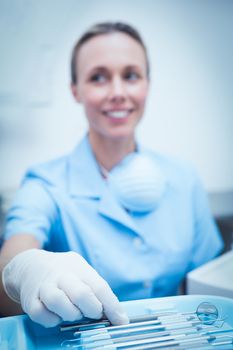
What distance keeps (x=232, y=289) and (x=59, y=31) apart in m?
0.88

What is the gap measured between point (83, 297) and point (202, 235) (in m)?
0.60

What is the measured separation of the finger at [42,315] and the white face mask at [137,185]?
428mm

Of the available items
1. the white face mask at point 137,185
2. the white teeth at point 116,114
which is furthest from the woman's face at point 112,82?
the white face mask at point 137,185

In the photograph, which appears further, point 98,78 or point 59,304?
point 98,78

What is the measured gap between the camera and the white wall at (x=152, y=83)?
3.41ft

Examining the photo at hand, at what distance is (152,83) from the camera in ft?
3.94

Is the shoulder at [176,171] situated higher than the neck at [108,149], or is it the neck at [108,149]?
the neck at [108,149]

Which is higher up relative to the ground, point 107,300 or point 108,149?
point 108,149

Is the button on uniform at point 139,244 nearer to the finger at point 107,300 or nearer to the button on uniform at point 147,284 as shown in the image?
the button on uniform at point 147,284

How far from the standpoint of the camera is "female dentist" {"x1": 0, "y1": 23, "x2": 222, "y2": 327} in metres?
0.77

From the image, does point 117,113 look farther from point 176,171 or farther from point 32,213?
point 32,213

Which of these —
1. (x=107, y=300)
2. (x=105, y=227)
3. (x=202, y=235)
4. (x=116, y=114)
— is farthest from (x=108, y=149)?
(x=107, y=300)

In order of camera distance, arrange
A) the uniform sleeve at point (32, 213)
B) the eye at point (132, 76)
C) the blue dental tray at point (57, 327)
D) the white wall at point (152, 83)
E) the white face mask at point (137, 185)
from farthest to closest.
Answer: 1. the white wall at point (152, 83)
2. the eye at point (132, 76)
3. the white face mask at point (137, 185)
4. the uniform sleeve at point (32, 213)
5. the blue dental tray at point (57, 327)

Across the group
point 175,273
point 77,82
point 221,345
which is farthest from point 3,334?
point 77,82
